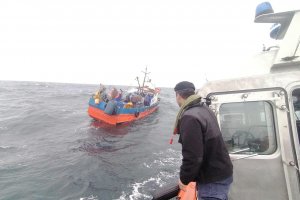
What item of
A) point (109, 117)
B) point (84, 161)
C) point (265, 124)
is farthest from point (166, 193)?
point (109, 117)

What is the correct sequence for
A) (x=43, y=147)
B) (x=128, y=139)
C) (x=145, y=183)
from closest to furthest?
(x=145, y=183) → (x=43, y=147) → (x=128, y=139)

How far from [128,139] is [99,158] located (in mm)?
4478

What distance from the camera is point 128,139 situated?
16.8 meters

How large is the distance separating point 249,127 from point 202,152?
123cm

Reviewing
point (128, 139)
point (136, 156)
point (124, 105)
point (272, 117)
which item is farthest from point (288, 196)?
point (124, 105)

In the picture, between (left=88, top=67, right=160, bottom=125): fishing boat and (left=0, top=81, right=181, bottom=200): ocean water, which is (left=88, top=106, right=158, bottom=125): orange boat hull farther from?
(left=0, top=81, right=181, bottom=200): ocean water

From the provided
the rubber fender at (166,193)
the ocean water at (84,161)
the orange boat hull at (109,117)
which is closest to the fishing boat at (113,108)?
the orange boat hull at (109,117)

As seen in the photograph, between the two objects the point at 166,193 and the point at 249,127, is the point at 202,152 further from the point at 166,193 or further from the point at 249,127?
the point at 166,193

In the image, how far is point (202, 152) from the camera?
100 inches

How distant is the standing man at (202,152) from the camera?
255cm

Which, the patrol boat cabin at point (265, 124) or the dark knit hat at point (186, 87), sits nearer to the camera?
the dark knit hat at point (186, 87)

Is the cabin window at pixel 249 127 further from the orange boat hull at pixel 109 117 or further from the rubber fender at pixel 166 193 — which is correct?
the orange boat hull at pixel 109 117

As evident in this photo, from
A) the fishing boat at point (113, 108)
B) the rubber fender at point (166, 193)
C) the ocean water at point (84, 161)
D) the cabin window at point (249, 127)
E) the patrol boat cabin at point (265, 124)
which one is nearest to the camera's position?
the patrol boat cabin at point (265, 124)

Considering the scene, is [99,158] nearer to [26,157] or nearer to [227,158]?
[26,157]
